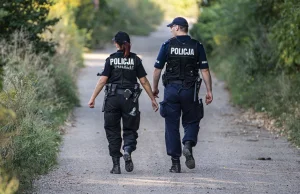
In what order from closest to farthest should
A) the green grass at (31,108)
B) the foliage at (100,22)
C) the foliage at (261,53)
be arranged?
the green grass at (31,108), the foliage at (261,53), the foliage at (100,22)

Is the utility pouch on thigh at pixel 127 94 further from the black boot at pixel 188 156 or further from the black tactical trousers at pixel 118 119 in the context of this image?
the black boot at pixel 188 156

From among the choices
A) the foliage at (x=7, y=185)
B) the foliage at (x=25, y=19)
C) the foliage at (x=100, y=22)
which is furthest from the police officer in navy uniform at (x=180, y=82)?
the foliage at (x=100, y=22)

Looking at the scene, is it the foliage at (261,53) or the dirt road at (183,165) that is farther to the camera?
the foliage at (261,53)

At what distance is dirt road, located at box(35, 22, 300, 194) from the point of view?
390 inches

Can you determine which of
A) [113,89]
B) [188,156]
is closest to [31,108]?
[113,89]

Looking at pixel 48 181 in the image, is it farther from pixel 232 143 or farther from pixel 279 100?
pixel 279 100

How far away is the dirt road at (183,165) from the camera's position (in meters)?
9.90

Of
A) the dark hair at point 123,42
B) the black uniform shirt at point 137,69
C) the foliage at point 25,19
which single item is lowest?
the black uniform shirt at point 137,69

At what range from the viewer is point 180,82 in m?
11.1

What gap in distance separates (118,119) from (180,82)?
0.94 m

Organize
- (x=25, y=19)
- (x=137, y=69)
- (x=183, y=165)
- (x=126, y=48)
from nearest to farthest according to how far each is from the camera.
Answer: (x=126, y=48)
(x=137, y=69)
(x=183, y=165)
(x=25, y=19)

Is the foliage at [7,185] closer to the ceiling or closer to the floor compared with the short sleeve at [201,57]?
closer to the floor

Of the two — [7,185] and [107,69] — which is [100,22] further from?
[7,185]

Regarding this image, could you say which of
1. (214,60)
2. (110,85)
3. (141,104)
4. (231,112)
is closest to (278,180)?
(110,85)
